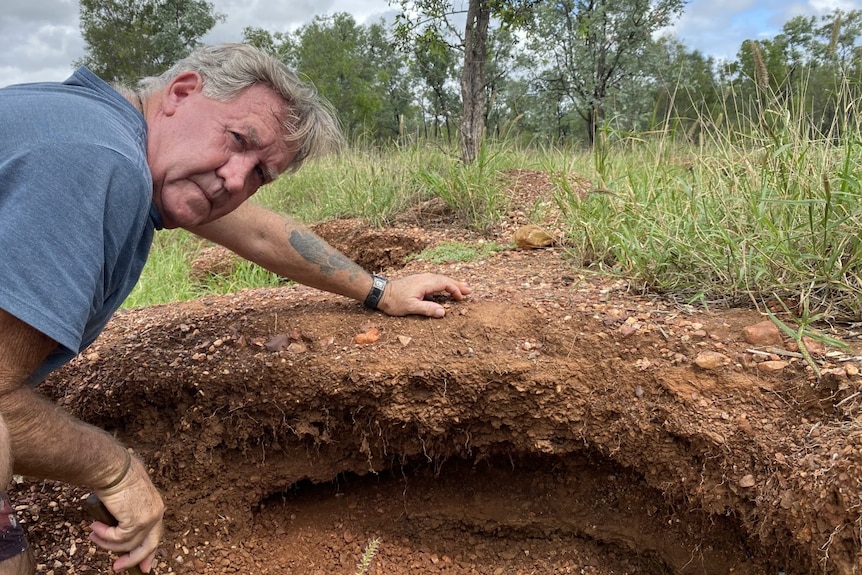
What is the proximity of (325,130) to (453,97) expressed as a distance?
19.1 meters

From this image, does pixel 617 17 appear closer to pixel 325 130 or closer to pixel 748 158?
pixel 748 158

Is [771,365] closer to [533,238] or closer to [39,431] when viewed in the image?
[533,238]

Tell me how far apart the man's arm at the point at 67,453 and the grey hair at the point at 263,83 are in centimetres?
75

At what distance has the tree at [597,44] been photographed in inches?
469

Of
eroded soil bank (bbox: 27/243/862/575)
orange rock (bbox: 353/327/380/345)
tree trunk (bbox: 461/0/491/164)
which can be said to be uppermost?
tree trunk (bbox: 461/0/491/164)

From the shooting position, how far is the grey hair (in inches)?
57.7

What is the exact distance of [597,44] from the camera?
12.5m

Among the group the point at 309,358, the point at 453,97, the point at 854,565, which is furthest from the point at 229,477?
the point at 453,97

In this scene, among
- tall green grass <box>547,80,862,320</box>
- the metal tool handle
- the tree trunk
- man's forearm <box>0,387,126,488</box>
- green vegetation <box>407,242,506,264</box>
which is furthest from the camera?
the tree trunk

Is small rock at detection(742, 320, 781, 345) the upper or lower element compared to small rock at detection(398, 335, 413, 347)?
upper

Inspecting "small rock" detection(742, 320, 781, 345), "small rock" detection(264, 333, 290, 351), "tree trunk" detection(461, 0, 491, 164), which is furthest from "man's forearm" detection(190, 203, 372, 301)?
"tree trunk" detection(461, 0, 491, 164)

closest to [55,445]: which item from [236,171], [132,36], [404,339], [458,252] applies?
[236,171]

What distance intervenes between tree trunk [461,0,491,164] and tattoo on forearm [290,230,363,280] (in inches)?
98.3

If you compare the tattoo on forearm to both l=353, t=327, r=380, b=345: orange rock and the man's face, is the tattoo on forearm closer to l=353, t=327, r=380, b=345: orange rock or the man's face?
l=353, t=327, r=380, b=345: orange rock
